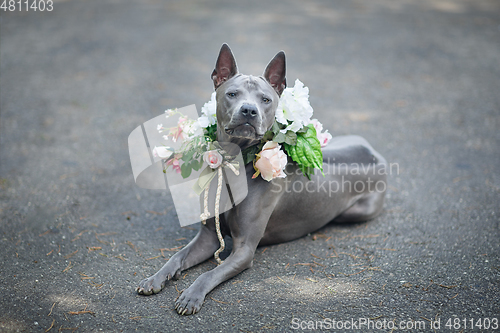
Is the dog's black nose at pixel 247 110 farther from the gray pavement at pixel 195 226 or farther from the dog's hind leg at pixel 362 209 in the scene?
the dog's hind leg at pixel 362 209

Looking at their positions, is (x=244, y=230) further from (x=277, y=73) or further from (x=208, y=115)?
(x=277, y=73)

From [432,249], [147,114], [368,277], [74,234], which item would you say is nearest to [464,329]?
[368,277]

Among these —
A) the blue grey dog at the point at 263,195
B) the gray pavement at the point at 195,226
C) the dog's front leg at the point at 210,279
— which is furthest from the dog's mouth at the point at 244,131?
the gray pavement at the point at 195,226

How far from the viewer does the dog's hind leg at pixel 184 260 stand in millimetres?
3059

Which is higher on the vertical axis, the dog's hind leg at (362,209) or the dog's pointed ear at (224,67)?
the dog's pointed ear at (224,67)

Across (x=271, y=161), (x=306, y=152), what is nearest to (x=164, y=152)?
(x=271, y=161)

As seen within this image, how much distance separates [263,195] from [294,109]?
684mm

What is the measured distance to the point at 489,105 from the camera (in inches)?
268

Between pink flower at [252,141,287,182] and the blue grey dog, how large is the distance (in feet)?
0.44

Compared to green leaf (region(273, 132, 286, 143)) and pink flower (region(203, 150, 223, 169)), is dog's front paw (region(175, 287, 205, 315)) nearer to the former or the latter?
pink flower (region(203, 150, 223, 169))

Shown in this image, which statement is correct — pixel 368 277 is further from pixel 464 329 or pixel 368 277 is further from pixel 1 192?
pixel 1 192

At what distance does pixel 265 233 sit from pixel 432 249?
1450mm

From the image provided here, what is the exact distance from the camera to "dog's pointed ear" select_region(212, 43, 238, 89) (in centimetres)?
323

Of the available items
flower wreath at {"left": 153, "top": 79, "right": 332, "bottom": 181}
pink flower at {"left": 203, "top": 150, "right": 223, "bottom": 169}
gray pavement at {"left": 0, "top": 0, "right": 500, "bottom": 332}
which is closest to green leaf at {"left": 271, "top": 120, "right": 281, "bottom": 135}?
flower wreath at {"left": 153, "top": 79, "right": 332, "bottom": 181}
